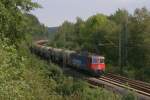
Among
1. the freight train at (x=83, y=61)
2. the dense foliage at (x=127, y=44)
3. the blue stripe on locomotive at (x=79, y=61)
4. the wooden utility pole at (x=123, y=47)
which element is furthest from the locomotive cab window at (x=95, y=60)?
the wooden utility pole at (x=123, y=47)

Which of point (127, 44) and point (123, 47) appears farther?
point (127, 44)

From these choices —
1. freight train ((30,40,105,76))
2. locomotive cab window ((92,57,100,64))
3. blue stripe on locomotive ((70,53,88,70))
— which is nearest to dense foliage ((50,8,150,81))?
freight train ((30,40,105,76))

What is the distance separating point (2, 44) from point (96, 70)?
31.1 metres

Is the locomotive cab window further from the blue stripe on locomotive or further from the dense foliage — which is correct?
the dense foliage

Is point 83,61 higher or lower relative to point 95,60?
lower

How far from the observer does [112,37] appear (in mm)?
59719

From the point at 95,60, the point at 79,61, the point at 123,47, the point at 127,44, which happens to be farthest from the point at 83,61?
the point at 127,44

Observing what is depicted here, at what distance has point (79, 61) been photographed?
4528 cm

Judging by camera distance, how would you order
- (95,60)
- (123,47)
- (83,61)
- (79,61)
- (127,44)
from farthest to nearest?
(127,44), (123,47), (79,61), (83,61), (95,60)

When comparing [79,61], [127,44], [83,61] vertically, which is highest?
[127,44]

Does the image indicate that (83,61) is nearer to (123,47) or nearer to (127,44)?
(123,47)

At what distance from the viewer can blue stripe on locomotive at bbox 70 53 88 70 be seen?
42981mm

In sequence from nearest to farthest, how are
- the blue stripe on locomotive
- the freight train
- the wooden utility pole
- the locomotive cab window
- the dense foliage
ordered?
the locomotive cab window
the freight train
the blue stripe on locomotive
the dense foliage
the wooden utility pole

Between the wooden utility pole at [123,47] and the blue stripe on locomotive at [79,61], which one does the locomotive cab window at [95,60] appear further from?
the wooden utility pole at [123,47]
